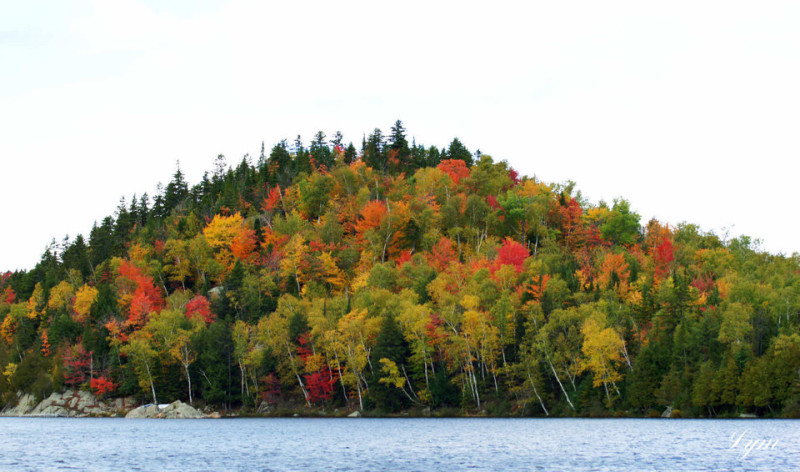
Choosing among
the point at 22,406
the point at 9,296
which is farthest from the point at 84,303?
the point at 9,296

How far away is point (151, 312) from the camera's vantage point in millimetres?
116250

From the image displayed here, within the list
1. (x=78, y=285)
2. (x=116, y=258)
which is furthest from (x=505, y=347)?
(x=78, y=285)

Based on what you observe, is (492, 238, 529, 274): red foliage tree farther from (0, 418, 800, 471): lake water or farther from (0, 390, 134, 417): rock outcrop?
(0, 390, 134, 417): rock outcrop

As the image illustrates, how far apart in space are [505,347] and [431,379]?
35.0 ft

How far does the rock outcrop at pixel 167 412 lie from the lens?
101 meters

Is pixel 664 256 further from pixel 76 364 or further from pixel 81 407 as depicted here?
pixel 81 407

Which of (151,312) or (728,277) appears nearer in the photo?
(728,277)

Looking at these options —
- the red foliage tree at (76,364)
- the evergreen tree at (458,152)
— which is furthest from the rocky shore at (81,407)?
the evergreen tree at (458,152)

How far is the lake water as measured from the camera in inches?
1594

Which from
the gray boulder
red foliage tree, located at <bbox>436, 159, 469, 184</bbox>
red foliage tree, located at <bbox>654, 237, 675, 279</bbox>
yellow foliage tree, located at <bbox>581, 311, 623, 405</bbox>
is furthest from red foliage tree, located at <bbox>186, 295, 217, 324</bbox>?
red foliage tree, located at <bbox>654, 237, 675, 279</bbox>

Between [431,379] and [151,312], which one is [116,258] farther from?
[431,379]

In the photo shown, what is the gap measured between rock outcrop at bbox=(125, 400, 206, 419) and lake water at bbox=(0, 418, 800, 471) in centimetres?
2650

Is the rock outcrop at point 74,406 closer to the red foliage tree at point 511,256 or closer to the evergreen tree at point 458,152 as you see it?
the red foliage tree at point 511,256

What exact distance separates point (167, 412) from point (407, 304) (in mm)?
38125
